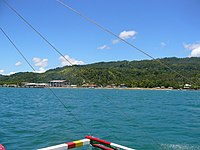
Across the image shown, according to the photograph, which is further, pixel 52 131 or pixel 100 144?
pixel 52 131

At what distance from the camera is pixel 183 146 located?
46.7 feet

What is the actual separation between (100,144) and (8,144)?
7244 millimetres

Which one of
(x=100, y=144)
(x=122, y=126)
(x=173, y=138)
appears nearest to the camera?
(x=100, y=144)

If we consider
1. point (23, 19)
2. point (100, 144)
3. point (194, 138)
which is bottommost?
point (194, 138)

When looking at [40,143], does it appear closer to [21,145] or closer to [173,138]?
[21,145]

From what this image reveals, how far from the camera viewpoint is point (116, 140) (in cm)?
1530

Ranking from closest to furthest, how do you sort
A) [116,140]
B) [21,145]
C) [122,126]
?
[21,145] → [116,140] → [122,126]

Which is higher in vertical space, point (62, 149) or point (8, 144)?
point (62, 149)

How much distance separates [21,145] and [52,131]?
402 centimetres

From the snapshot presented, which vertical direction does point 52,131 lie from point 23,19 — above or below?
below

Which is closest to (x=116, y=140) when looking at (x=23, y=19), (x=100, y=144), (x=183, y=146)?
(x=183, y=146)

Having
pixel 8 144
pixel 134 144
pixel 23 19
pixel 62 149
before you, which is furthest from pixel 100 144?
pixel 8 144

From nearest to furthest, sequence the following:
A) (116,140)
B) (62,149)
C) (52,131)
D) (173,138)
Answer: (62,149) < (116,140) < (173,138) < (52,131)

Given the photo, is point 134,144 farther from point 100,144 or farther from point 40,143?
point 100,144
